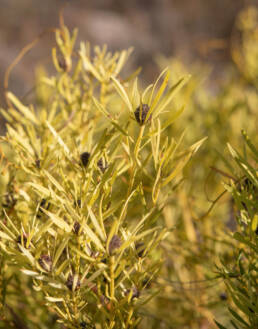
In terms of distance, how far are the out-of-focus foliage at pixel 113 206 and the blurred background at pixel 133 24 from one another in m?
2.05

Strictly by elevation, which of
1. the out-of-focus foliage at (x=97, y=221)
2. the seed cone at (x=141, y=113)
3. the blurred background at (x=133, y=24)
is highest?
the blurred background at (x=133, y=24)

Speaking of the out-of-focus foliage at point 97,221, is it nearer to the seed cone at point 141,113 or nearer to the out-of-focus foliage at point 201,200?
the seed cone at point 141,113

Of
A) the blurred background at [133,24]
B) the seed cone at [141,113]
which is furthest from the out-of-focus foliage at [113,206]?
the blurred background at [133,24]

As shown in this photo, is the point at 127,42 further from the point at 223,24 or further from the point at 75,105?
the point at 75,105

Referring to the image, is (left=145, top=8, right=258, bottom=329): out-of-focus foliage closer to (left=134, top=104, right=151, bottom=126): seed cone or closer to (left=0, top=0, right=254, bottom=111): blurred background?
(left=134, top=104, right=151, bottom=126): seed cone

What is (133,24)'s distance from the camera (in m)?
2.82

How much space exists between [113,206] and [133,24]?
2.90 meters

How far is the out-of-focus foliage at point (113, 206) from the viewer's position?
20cm

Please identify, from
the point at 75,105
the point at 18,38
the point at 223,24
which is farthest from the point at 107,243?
the point at 223,24

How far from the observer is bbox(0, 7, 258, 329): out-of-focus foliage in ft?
0.66

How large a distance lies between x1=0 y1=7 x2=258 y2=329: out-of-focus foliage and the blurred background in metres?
2.05

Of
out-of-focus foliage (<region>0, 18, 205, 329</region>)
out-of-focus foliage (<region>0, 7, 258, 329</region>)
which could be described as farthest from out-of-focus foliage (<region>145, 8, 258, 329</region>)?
out-of-focus foliage (<region>0, 18, 205, 329</region>)

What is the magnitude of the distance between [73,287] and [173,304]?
1.09ft

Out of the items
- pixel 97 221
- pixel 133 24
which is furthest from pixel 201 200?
pixel 133 24
